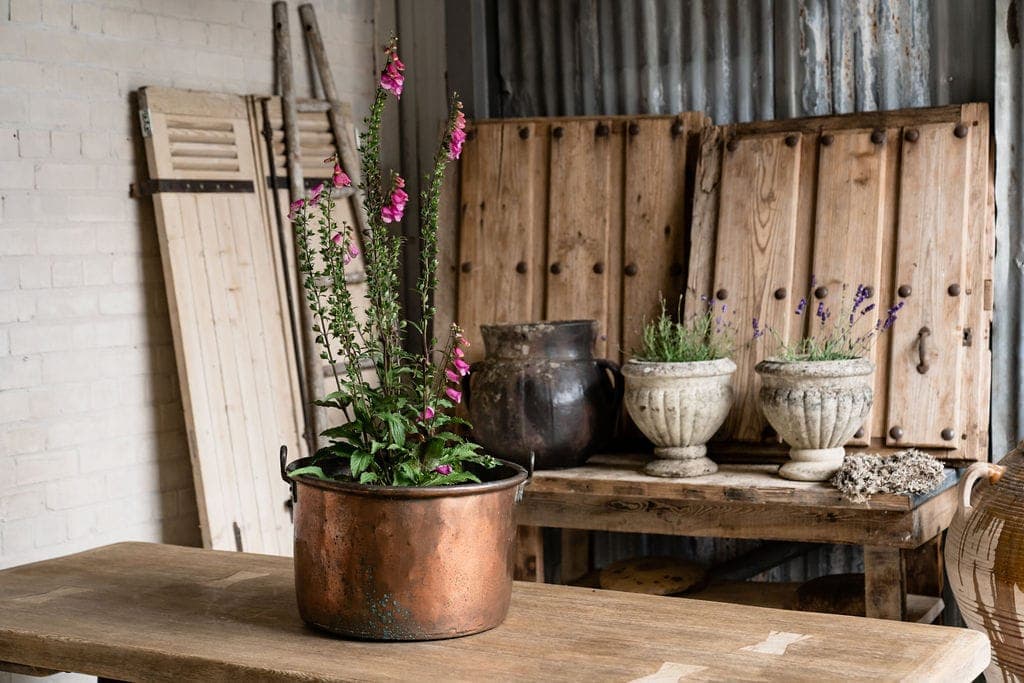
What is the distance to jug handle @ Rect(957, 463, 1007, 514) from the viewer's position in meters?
3.14

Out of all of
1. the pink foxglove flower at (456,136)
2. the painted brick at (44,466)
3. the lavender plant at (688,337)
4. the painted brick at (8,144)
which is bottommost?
the painted brick at (44,466)

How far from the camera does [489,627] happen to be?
2.04m

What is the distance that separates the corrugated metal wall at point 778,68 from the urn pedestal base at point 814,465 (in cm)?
75

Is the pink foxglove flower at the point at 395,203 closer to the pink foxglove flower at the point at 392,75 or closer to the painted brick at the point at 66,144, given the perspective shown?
the pink foxglove flower at the point at 392,75

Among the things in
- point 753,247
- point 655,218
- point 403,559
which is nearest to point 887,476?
point 753,247

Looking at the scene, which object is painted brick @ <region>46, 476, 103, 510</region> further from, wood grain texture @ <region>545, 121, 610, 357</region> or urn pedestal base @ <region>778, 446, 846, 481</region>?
urn pedestal base @ <region>778, 446, 846, 481</region>

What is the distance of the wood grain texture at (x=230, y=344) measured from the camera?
14.1 ft

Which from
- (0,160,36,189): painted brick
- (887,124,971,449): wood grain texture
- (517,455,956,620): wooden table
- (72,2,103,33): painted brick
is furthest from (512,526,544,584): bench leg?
(72,2,103,33): painted brick

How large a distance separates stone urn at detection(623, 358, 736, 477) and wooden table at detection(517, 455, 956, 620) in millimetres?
78

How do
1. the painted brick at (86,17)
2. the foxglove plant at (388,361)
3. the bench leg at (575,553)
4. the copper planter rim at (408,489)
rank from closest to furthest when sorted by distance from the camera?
the copper planter rim at (408,489) < the foxglove plant at (388,361) < the painted brick at (86,17) < the bench leg at (575,553)

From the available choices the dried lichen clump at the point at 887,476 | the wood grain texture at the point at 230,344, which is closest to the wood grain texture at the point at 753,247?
the dried lichen clump at the point at 887,476

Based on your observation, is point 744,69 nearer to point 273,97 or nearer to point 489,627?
point 273,97

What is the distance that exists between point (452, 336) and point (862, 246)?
7.51 feet

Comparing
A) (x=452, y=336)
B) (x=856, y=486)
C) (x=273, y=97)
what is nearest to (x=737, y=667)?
(x=452, y=336)
